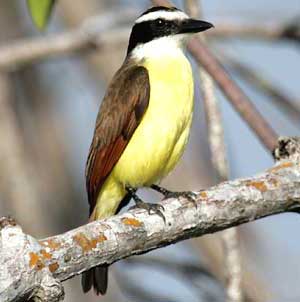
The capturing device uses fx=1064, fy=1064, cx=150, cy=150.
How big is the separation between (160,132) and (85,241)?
1.51 meters

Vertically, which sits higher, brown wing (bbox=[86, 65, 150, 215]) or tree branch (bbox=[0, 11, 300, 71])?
tree branch (bbox=[0, 11, 300, 71])

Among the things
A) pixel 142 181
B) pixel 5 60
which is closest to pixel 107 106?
pixel 142 181

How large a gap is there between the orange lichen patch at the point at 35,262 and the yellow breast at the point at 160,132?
1634 millimetres

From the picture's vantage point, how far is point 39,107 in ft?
21.3

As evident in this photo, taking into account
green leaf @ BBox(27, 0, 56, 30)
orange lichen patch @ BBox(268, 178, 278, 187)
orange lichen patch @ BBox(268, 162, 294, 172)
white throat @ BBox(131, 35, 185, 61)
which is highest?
green leaf @ BBox(27, 0, 56, 30)

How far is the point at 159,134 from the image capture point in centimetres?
451

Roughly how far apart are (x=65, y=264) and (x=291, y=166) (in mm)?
952

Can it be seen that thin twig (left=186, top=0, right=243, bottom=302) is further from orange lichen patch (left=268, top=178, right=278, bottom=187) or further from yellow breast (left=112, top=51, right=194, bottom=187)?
orange lichen patch (left=268, top=178, right=278, bottom=187)

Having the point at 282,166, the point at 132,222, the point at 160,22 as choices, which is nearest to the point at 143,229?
the point at 132,222

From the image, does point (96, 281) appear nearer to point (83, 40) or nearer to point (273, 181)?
point (273, 181)

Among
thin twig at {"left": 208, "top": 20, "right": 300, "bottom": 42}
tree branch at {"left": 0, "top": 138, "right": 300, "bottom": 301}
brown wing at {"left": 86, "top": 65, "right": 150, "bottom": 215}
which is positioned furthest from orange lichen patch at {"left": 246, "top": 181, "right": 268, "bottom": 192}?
thin twig at {"left": 208, "top": 20, "right": 300, "bottom": 42}

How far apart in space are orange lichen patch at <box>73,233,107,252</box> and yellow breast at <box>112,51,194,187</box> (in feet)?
4.81

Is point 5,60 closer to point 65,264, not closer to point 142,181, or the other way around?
point 142,181

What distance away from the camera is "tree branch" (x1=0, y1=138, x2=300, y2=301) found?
2.93 m
